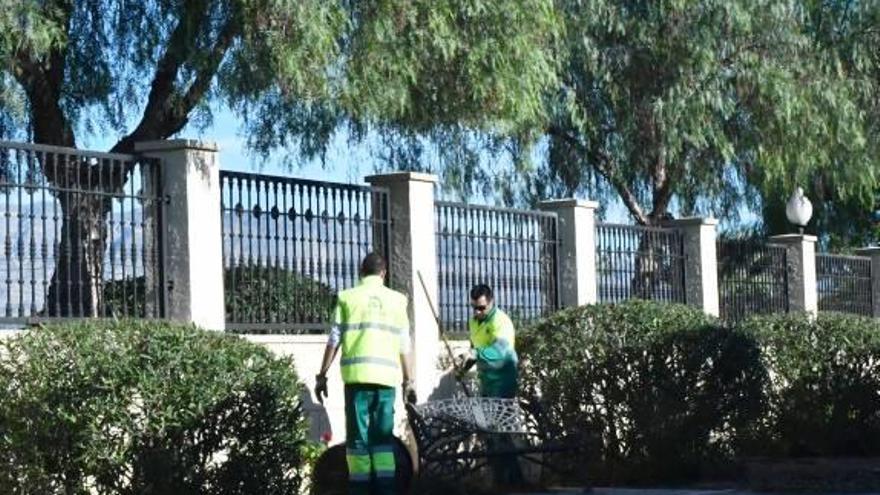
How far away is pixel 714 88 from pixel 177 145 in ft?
45.6

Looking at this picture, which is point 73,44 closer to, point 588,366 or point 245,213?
point 245,213

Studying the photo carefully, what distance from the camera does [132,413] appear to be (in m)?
11.6

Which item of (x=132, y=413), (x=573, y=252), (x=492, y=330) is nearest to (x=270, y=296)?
(x=492, y=330)

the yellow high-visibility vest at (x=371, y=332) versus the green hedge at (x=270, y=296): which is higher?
the green hedge at (x=270, y=296)

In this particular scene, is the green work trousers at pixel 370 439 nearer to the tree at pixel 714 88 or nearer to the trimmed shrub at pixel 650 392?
the trimmed shrub at pixel 650 392

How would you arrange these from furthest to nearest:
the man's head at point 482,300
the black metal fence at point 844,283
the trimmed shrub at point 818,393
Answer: the black metal fence at point 844,283 < the trimmed shrub at point 818,393 < the man's head at point 482,300

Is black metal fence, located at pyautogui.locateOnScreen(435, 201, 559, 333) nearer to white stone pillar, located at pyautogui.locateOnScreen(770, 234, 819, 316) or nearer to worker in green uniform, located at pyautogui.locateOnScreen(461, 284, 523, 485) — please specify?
worker in green uniform, located at pyautogui.locateOnScreen(461, 284, 523, 485)

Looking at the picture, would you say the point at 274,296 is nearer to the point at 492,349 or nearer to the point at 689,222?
the point at 492,349

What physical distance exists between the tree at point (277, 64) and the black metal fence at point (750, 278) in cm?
398

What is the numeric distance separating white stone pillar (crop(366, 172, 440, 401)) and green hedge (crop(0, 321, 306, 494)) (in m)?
4.90

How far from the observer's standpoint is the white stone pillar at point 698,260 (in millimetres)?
22906

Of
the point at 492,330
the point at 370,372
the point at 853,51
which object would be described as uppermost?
the point at 853,51

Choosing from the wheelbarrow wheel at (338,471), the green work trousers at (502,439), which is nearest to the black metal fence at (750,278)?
the green work trousers at (502,439)

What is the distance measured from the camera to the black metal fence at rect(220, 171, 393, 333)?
15391 mm
